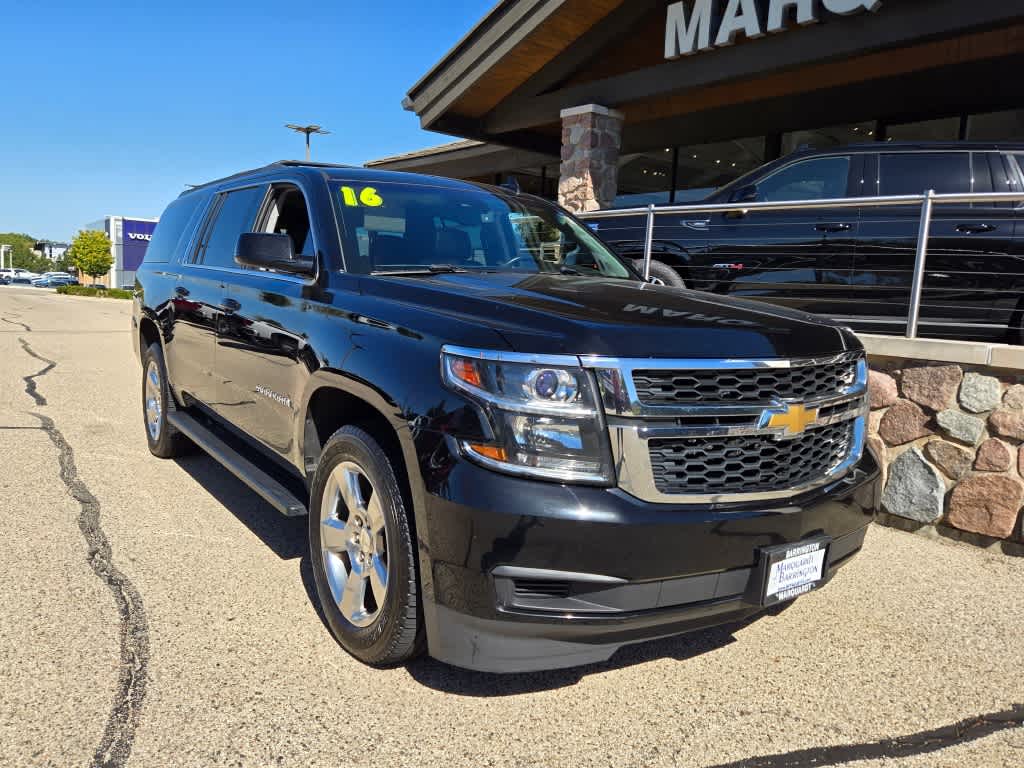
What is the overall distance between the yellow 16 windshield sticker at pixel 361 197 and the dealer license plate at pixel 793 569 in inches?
92.8

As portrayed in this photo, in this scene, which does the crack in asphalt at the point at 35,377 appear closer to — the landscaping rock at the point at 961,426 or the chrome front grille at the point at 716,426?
the chrome front grille at the point at 716,426

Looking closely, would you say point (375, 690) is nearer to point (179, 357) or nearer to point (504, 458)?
point (504, 458)

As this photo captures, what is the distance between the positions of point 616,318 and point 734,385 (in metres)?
0.44

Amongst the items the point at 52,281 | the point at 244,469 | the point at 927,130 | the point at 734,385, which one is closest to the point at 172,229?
the point at 244,469

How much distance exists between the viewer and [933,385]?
481 centimetres

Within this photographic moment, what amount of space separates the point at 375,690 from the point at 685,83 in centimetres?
914

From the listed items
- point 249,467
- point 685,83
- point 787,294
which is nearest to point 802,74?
point 685,83

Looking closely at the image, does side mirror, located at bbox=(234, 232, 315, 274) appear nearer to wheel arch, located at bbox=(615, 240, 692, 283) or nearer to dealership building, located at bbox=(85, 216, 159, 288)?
wheel arch, located at bbox=(615, 240, 692, 283)

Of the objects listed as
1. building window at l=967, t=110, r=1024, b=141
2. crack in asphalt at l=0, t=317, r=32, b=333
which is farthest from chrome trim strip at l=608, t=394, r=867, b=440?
crack in asphalt at l=0, t=317, r=32, b=333

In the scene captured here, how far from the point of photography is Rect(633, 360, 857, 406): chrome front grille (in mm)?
2328

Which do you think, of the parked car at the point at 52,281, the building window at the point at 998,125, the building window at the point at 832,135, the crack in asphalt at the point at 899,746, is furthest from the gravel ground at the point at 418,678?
the parked car at the point at 52,281

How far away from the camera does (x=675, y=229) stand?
24.1ft

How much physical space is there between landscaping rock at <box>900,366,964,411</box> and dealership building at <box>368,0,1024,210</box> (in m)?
4.65

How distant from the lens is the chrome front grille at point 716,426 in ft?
7.49
